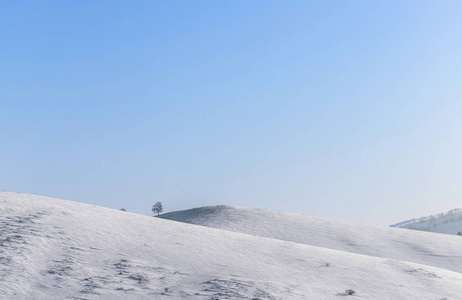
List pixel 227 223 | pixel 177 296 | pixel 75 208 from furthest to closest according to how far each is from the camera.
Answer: pixel 227 223, pixel 75 208, pixel 177 296

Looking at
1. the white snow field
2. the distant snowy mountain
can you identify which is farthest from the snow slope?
the distant snowy mountain

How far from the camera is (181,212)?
1571 inches

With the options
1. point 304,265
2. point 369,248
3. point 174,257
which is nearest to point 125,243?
point 174,257

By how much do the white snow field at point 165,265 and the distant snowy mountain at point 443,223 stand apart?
3790cm

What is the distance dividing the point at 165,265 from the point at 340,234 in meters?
17.5

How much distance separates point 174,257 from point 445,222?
49.6m

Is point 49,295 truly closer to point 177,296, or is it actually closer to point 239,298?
point 177,296

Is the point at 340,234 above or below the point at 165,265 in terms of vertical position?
above

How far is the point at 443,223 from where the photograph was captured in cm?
5738

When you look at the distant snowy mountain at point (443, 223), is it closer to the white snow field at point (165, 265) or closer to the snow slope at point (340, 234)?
the snow slope at point (340, 234)

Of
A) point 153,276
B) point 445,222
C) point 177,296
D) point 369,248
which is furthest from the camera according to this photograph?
point 445,222

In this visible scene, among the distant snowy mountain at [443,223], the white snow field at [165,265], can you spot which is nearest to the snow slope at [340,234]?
the white snow field at [165,265]

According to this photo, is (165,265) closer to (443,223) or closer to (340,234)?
(340,234)

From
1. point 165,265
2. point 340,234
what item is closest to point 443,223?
point 340,234
